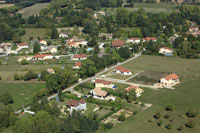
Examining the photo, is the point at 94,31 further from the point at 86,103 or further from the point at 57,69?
the point at 86,103

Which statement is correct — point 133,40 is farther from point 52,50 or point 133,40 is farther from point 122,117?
point 122,117

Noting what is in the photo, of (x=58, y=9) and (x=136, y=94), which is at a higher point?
(x=58, y=9)

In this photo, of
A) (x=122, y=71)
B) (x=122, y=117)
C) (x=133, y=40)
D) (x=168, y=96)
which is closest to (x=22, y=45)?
(x=133, y=40)

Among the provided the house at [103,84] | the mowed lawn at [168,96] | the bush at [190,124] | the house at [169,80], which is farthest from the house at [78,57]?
Answer: the bush at [190,124]

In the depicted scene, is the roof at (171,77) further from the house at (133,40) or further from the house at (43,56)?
the house at (133,40)

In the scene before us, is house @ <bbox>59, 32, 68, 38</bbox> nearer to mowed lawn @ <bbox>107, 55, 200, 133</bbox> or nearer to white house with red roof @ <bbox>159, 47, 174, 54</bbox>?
mowed lawn @ <bbox>107, 55, 200, 133</bbox>

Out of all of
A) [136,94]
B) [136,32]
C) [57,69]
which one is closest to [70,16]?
[136,32]
